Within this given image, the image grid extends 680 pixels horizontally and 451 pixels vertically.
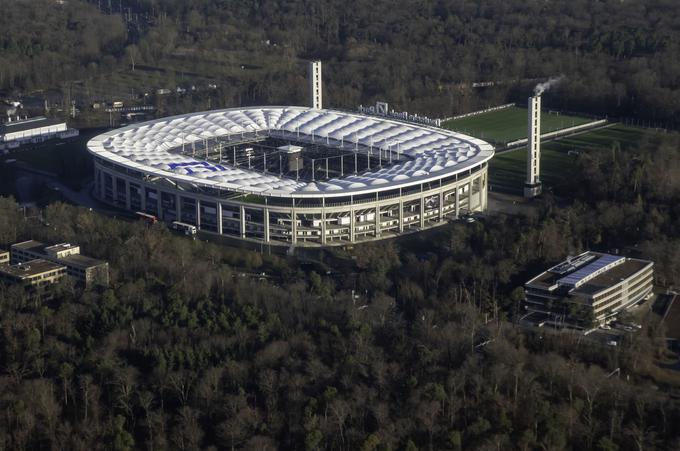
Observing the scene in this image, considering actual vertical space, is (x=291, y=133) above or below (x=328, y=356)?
above

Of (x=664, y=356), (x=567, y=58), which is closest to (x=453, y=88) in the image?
(x=567, y=58)

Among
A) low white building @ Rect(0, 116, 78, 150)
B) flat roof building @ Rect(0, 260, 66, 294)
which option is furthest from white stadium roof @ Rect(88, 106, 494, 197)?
low white building @ Rect(0, 116, 78, 150)

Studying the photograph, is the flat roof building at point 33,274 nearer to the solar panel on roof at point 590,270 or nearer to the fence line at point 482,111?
the solar panel on roof at point 590,270

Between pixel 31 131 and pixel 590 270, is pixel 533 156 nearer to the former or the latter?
pixel 590 270

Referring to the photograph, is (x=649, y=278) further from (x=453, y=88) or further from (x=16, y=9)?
(x=16, y=9)

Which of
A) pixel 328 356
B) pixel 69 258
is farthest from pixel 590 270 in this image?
pixel 69 258

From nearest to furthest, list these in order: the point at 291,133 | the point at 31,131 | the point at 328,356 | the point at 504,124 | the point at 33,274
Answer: the point at 328,356
the point at 33,274
the point at 291,133
the point at 31,131
the point at 504,124
